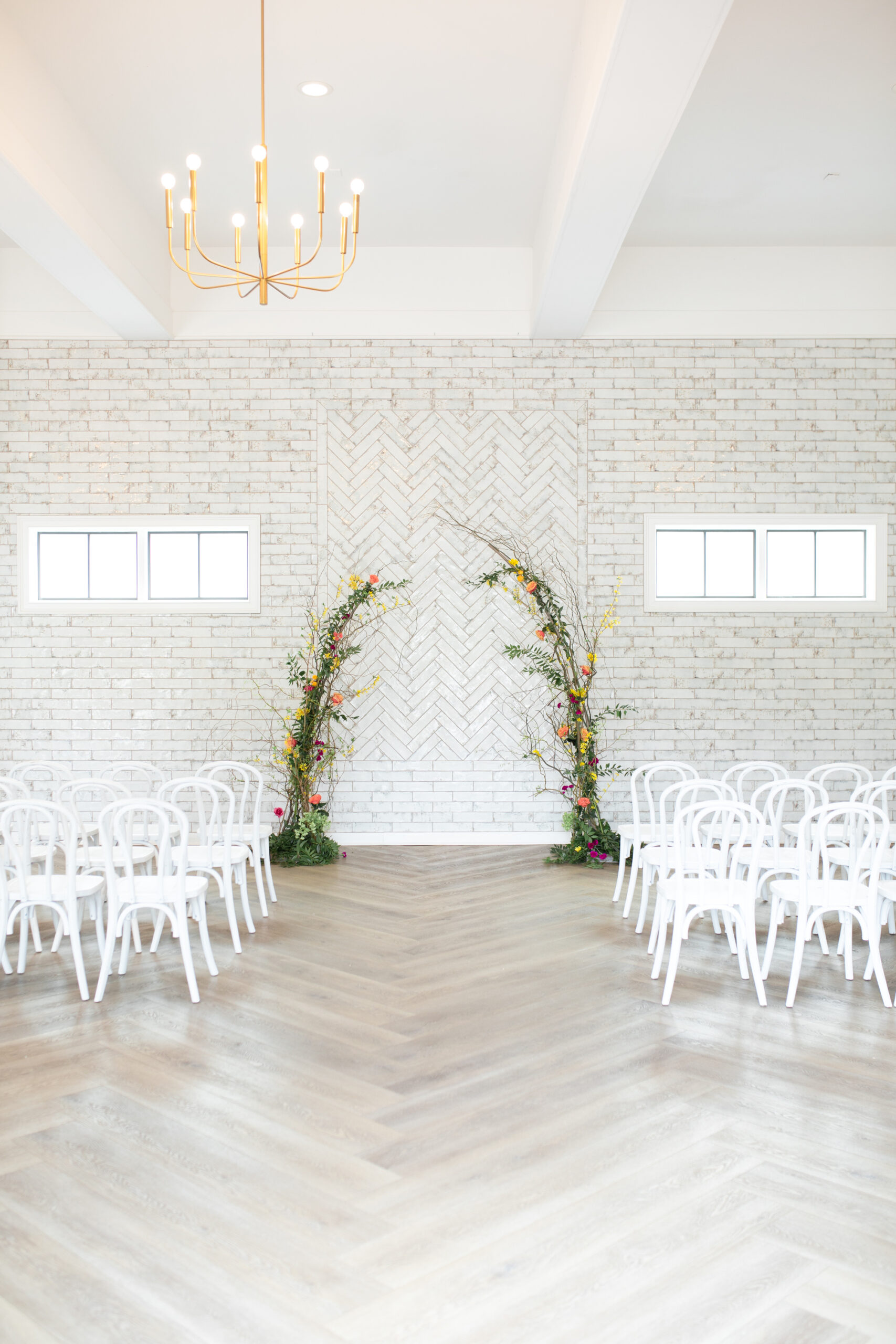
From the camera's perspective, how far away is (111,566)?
24.8 ft

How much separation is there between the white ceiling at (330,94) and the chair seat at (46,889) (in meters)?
3.97

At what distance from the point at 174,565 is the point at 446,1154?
18.8ft

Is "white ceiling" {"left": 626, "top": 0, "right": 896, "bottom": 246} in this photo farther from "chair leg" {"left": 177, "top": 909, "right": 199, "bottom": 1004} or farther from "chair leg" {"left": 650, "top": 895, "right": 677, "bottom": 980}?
"chair leg" {"left": 177, "top": 909, "right": 199, "bottom": 1004}

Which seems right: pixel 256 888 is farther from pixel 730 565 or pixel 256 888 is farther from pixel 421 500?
pixel 730 565

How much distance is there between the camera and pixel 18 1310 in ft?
6.85

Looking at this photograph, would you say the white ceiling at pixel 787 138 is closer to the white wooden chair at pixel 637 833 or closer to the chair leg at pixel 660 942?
the white wooden chair at pixel 637 833

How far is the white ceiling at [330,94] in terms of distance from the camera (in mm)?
4543

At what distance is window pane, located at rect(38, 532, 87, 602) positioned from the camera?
7.55 meters

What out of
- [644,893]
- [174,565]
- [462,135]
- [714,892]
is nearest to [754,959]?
[714,892]

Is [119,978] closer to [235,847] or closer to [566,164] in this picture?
[235,847]

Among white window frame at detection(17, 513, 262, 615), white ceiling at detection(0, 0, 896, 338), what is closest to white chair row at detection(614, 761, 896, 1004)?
white ceiling at detection(0, 0, 896, 338)

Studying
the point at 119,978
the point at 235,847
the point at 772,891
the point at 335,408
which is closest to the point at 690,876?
the point at 772,891

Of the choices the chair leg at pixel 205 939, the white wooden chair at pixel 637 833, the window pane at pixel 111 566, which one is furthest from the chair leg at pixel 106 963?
the window pane at pixel 111 566

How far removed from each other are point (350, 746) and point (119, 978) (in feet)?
10.7
